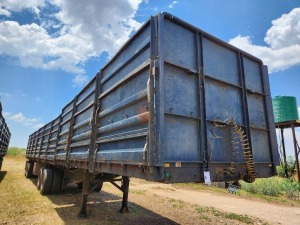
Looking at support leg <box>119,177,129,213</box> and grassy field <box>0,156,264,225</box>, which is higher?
support leg <box>119,177,129,213</box>

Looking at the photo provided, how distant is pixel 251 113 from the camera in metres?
4.06

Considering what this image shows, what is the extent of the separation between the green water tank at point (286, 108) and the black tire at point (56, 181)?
11.3 m

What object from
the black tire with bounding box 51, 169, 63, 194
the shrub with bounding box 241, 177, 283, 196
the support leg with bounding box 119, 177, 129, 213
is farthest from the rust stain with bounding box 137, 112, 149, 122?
the shrub with bounding box 241, 177, 283, 196

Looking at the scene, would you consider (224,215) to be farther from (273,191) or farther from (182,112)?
(273,191)

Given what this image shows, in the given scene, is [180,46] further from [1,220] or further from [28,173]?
[28,173]

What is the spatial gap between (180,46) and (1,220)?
5.78 m

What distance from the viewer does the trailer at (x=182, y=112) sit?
2.88 meters

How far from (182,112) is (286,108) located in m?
11.3

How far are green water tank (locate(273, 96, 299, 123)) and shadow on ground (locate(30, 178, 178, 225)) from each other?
9300 mm

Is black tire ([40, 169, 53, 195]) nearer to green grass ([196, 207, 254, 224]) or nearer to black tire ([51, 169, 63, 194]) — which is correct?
black tire ([51, 169, 63, 194])

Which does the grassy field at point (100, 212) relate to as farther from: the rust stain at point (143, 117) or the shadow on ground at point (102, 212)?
the rust stain at point (143, 117)

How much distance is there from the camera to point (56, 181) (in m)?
8.56

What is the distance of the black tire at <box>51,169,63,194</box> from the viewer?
27.9 ft

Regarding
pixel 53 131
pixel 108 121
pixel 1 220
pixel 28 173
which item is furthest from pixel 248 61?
pixel 28 173
